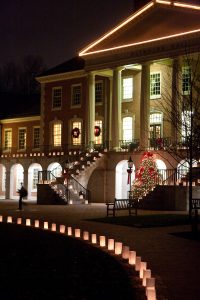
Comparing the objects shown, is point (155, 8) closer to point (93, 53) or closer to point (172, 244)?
point (93, 53)

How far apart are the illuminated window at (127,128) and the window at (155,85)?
2859 mm

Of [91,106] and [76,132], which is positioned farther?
[76,132]

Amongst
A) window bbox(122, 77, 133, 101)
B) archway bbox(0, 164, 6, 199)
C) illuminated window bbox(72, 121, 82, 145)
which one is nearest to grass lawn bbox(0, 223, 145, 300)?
window bbox(122, 77, 133, 101)

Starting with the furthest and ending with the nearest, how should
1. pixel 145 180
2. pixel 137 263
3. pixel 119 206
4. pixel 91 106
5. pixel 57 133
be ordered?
pixel 57 133 < pixel 91 106 < pixel 145 180 < pixel 119 206 < pixel 137 263

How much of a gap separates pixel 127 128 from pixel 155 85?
13.0 feet

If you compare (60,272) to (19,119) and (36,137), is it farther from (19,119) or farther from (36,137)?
(19,119)

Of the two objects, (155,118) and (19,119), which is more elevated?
(19,119)

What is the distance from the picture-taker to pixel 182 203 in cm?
3416

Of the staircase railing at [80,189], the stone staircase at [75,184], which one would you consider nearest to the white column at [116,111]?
the stone staircase at [75,184]

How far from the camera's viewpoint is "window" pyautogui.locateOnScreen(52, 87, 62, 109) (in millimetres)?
51156

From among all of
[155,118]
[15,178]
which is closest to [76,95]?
[155,118]

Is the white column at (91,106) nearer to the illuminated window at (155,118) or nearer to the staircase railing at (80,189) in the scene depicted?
the illuminated window at (155,118)

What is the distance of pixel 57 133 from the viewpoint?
51125 mm

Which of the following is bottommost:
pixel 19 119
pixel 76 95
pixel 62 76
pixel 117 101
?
pixel 19 119
